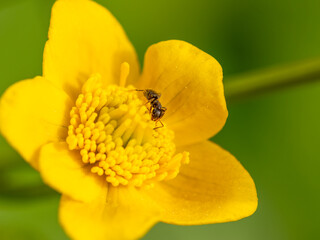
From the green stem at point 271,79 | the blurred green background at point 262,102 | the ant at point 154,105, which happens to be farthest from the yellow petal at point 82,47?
the blurred green background at point 262,102

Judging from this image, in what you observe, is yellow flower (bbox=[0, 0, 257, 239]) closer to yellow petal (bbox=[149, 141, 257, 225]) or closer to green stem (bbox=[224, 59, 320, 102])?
yellow petal (bbox=[149, 141, 257, 225])

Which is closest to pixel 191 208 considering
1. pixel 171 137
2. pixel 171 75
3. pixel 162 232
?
pixel 171 137

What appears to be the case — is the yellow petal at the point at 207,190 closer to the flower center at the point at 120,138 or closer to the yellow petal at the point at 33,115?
the flower center at the point at 120,138

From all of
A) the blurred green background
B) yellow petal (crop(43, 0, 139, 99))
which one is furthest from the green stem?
the blurred green background

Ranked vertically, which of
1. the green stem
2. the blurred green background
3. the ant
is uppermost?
the green stem

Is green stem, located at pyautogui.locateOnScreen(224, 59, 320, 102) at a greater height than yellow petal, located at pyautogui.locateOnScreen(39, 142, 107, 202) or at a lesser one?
greater

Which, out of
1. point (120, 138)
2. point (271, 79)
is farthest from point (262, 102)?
point (120, 138)

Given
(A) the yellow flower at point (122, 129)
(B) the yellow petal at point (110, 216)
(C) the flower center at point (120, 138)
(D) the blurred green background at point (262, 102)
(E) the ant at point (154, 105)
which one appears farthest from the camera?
(D) the blurred green background at point (262, 102)
